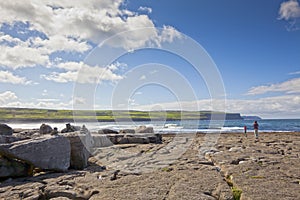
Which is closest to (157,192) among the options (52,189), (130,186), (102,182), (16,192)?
(130,186)

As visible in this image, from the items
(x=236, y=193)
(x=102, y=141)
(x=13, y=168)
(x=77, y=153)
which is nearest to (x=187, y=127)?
(x=102, y=141)

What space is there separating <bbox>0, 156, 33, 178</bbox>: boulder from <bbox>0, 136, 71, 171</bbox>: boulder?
5.9 inches

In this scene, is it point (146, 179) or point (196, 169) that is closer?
point (146, 179)

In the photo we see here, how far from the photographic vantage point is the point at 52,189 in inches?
202

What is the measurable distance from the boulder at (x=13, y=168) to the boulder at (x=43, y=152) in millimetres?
149

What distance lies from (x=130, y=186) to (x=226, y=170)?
2715mm

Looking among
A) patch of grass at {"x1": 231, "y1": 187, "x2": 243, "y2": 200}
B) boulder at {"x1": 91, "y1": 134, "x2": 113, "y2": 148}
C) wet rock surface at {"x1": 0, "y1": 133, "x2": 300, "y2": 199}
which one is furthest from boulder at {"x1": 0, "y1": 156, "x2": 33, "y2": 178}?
boulder at {"x1": 91, "y1": 134, "x2": 113, "y2": 148}

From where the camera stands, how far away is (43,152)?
6.81 m

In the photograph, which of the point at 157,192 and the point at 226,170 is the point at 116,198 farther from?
the point at 226,170

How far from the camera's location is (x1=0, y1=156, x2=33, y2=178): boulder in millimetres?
6211

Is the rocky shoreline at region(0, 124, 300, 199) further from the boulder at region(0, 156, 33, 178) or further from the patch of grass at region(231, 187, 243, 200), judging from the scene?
the boulder at region(0, 156, 33, 178)

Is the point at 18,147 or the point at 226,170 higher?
the point at 18,147

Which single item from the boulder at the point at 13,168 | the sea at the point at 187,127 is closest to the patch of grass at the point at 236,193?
the boulder at the point at 13,168

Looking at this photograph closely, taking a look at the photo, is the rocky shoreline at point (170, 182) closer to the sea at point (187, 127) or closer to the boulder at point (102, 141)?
the boulder at point (102, 141)
